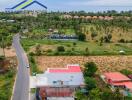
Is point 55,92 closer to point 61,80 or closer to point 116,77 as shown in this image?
point 61,80

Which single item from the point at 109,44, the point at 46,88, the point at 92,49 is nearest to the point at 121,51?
the point at 92,49

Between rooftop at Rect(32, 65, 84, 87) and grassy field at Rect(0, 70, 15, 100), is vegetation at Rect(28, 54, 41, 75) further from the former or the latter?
rooftop at Rect(32, 65, 84, 87)

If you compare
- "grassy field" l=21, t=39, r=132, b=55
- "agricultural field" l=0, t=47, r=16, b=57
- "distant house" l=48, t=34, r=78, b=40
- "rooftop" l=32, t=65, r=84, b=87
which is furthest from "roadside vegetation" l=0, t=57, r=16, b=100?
"distant house" l=48, t=34, r=78, b=40

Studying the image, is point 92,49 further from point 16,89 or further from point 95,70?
point 16,89

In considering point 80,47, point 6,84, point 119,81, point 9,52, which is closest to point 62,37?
point 80,47

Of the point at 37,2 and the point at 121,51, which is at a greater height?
the point at 37,2
